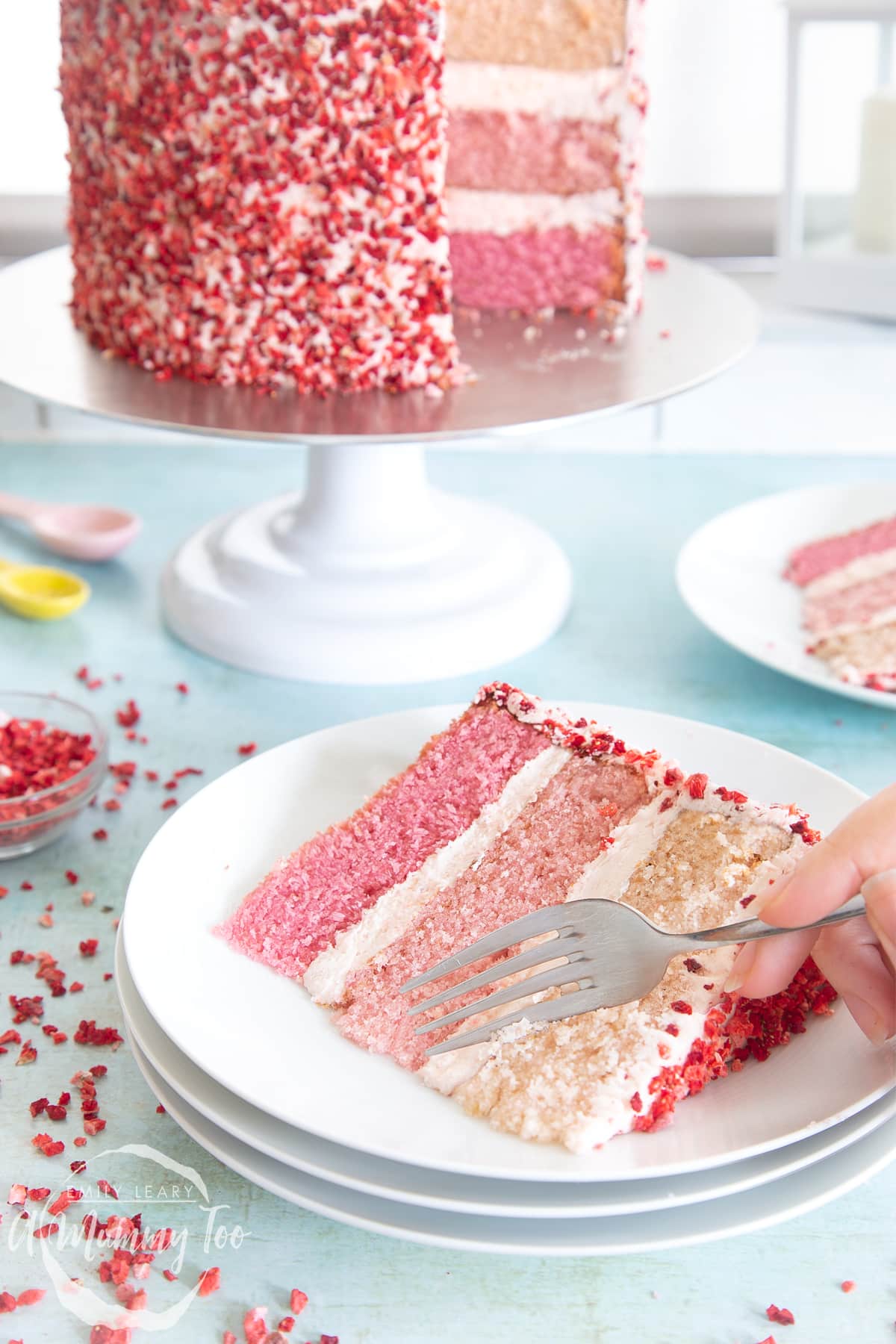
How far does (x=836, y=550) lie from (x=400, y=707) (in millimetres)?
611

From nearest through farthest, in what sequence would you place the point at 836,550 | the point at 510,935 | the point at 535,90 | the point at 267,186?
the point at 510,935, the point at 267,186, the point at 836,550, the point at 535,90

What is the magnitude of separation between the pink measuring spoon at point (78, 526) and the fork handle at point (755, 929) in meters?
1.23

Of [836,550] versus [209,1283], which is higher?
[836,550]

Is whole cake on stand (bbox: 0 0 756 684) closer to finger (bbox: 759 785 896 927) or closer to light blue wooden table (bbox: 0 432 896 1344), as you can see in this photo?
light blue wooden table (bbox: 0 432 896 1344)

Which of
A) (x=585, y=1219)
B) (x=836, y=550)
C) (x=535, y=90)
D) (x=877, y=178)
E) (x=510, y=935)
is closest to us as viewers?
(x=585, y=1219)

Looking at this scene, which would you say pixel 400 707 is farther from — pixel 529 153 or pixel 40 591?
pixel 529 153

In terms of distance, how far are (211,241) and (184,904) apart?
0.75 metres

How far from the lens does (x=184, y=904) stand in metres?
1.08

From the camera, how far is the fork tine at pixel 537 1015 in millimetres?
932

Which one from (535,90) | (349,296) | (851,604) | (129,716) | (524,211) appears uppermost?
(535,90)

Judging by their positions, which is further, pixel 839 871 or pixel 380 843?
pixel 380 843

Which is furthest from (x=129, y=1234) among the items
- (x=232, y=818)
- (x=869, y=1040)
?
(x=869, y=1040)

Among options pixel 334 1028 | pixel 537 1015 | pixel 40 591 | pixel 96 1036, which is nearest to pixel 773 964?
pixel 537 1015

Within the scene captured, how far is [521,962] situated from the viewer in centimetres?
93
